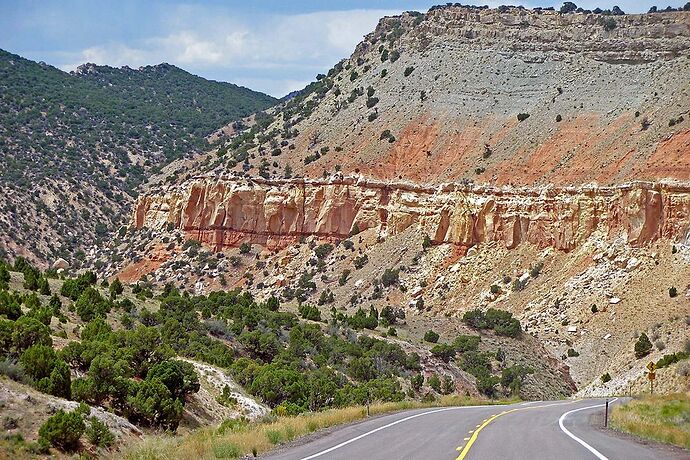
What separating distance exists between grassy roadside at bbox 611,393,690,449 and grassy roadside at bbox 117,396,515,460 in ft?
24.3

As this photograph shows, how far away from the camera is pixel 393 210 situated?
2726 inches

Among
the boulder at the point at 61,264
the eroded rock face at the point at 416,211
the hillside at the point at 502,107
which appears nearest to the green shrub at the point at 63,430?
the eroded rock face at the point at 416,211

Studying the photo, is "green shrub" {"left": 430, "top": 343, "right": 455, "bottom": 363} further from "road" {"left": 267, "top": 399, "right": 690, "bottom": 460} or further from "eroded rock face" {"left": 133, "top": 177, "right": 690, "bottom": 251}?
"road" {"left": 267, "top": 399, "right": 690, "bottom": 460}

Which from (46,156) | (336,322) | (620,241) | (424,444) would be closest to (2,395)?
(424,444)

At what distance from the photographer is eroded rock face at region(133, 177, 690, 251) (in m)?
54.1

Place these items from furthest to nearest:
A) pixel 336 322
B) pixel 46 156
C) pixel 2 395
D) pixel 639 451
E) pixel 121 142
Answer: pixel 121 142 → pixel 46 156 → pixel 336 322 → pixel 2 395 → pixel 639 451

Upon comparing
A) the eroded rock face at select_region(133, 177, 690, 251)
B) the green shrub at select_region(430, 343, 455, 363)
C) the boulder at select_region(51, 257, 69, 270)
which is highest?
the eroded rock face at select_region(133, 177, 690, 251)

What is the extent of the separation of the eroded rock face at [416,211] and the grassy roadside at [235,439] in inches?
1430

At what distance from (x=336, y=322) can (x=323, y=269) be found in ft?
65.7

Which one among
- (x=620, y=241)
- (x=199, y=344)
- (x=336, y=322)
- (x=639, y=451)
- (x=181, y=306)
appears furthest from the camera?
(x=620, y=241)

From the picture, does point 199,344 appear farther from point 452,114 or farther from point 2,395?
point 452,114

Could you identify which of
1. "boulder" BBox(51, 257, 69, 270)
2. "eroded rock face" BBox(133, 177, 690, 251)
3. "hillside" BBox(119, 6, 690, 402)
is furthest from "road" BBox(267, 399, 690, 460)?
"boulder" BBox(51, 257, 69, 270)

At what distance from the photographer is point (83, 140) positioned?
112 metres

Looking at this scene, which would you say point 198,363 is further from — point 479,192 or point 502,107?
point 502,107
